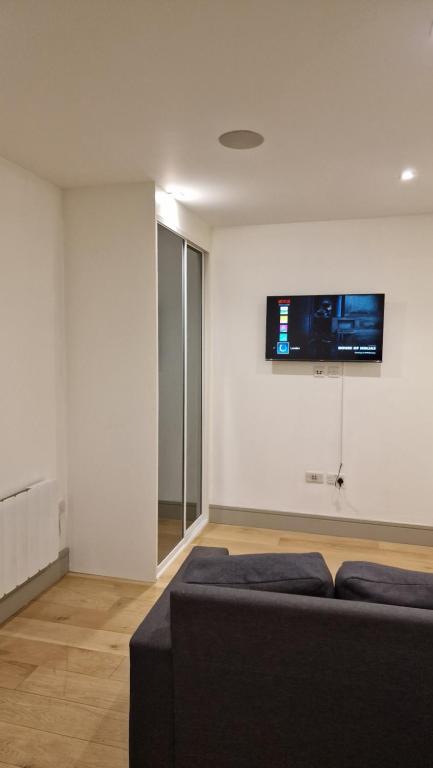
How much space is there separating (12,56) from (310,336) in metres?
2.94

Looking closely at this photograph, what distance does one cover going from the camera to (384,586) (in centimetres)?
168

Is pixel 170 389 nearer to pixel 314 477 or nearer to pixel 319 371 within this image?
pixel 319 371

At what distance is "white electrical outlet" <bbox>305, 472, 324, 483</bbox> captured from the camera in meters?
4.42

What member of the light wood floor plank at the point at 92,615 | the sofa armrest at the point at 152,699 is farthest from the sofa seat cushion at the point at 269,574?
the light wood floor plank at the point at 92,615

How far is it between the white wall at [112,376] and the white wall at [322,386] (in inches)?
51.2

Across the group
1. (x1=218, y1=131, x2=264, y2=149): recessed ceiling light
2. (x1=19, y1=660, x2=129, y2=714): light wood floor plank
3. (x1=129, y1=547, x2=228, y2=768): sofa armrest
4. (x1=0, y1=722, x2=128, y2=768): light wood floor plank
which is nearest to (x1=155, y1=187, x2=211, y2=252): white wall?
(x1=218, y1=131, x2=264, y2=149): recessed ceiling light

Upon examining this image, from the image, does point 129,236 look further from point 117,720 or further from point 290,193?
point 117,720

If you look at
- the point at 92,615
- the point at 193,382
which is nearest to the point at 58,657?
the point at 92,615

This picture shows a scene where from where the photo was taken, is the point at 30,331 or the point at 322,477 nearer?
the point at 30,331

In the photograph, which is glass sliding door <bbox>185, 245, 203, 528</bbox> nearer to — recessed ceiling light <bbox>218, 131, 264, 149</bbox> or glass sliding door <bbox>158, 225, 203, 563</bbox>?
glass sliding door <bbox>158, 225, 203, 563</bbox>

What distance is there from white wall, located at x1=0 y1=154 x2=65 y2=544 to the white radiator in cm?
12

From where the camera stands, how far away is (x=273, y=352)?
439 centimetres

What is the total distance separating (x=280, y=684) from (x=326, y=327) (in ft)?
10.1

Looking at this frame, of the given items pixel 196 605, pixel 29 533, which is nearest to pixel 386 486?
pixel 29 533
